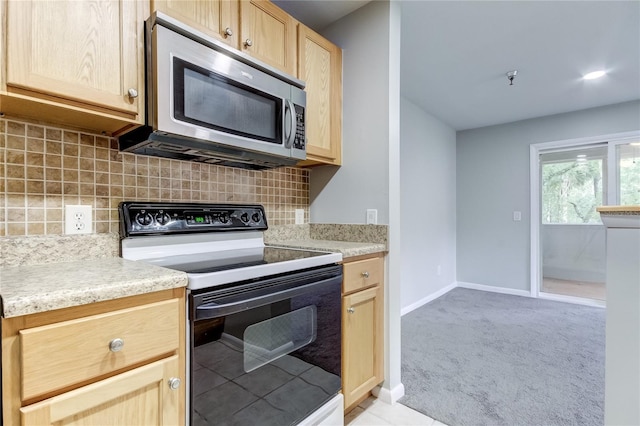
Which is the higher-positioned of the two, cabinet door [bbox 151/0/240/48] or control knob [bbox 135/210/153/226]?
cabinet door [bbox 151/0/240/48]

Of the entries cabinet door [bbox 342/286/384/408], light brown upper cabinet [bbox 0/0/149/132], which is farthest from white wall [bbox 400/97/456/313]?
light brown upper cabinet [bbox 0/0/149/132]

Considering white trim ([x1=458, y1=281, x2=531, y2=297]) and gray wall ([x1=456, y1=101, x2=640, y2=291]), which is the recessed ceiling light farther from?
white trim ([x1=458, y1=281, x2=531, y2=297])

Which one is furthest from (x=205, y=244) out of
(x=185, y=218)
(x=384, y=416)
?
(x=384, y=416)

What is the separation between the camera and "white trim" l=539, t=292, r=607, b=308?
372 cm

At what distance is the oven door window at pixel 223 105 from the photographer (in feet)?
3.97

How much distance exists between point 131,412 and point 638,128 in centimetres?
494

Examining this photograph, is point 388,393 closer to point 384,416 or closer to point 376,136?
point 384,416

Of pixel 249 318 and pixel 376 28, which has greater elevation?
pixel 376 28

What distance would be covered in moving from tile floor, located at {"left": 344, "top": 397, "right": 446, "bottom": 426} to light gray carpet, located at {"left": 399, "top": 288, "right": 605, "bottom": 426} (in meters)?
0.06

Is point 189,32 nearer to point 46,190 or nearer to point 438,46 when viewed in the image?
point 46,190

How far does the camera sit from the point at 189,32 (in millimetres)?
1221

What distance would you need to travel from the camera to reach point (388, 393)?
1825 mm

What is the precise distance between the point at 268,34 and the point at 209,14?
32 centimetres

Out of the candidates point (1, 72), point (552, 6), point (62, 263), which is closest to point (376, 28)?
point (552, 6)
